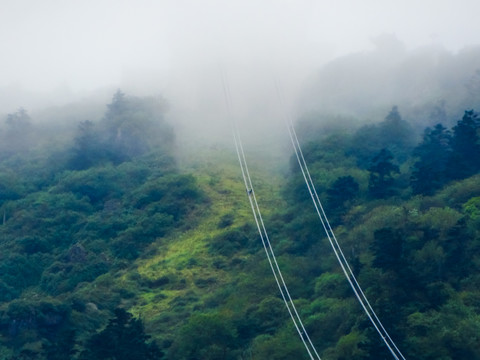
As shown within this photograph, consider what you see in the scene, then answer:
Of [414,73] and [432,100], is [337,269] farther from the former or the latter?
[414,73]

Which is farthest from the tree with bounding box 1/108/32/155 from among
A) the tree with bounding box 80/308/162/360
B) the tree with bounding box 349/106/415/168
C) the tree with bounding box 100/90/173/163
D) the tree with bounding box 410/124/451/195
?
the tree with bounding box 80/308/162/360

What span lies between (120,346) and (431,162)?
3180 centimetres

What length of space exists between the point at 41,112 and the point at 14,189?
114 ft

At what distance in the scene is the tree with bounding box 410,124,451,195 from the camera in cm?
5584

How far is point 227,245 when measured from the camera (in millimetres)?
60281

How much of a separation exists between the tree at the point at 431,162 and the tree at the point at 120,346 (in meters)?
25.3

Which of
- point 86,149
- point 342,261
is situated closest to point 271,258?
point 342,261

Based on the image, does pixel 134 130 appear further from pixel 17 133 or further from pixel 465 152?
pixel 465 152

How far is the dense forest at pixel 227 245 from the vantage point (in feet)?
131

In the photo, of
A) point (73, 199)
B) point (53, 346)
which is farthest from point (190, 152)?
point (53, 346)

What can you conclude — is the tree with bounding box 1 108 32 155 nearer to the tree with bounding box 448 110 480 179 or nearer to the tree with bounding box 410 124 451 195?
the tree with bounding box 410 124 451 195

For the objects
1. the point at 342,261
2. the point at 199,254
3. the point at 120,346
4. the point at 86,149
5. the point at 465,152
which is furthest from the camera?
the point at 86,149

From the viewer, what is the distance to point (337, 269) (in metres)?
48.0

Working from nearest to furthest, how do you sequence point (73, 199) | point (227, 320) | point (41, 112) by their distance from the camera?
1. point (227, 320)
2. point (73, 199)
3. point (41, 112)
